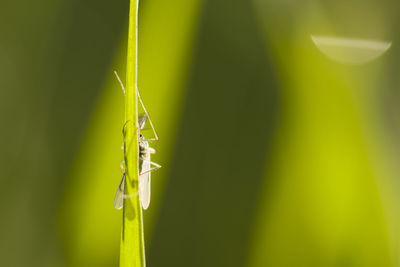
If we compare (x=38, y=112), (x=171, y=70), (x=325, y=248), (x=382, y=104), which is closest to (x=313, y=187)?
(x=325, y=248)

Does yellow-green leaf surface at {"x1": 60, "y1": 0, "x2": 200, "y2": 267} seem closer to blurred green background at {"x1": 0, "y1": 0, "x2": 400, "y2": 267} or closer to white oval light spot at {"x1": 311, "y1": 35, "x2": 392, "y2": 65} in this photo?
blurred green background at {"x1": 0, "y1": 0, "x2": 400, "y2": 267}

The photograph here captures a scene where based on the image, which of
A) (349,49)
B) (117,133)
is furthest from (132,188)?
(349,49)

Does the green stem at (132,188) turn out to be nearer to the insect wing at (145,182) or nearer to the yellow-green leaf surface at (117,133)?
the insect wing at (145,182)

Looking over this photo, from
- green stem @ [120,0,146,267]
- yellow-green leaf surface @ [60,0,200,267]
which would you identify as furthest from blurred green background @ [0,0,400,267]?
green stem @ [120,0,146,267]

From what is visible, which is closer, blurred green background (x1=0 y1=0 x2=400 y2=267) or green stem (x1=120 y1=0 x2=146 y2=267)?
green stem (x1=120 y1=0 x2=146 y2=267)

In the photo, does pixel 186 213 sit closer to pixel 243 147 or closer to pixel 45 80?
pixel 243 147

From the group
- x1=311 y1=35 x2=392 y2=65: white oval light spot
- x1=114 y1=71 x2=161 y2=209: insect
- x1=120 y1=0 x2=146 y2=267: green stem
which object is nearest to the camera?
x1=120 y1=0 x2=146 y2=267: green stem
